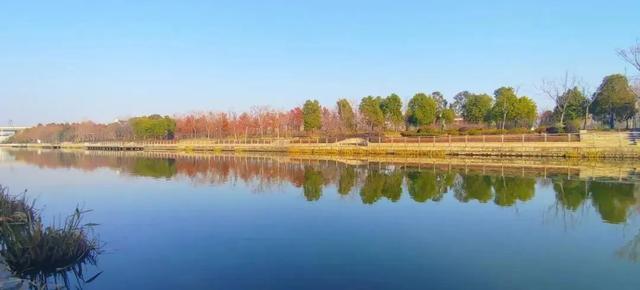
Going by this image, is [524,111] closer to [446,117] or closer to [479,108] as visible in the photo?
[479,108]

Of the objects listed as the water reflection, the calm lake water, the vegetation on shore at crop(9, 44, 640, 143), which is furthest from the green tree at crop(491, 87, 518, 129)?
the calm lake water

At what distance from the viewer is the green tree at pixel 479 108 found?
44688 mm

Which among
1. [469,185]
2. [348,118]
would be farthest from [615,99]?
[469,185]

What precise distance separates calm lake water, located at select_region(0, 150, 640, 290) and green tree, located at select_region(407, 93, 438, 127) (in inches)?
1123

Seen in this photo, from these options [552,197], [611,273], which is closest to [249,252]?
[611,273]

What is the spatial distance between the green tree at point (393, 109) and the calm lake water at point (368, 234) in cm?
3071

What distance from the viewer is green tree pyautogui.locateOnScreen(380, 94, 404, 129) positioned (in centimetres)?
4888

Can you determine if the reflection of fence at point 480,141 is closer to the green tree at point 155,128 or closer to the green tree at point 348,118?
the green tree at point 348,118

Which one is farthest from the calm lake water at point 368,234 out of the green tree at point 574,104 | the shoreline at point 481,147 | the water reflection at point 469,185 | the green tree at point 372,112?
the green tree at point 372,112

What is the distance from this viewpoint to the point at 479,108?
4500 cm

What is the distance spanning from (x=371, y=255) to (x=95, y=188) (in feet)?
47.3

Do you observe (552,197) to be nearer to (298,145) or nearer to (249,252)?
(249,252)

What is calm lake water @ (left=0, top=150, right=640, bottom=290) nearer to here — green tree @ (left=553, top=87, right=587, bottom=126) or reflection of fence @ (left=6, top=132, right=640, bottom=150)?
reflection of fence @ (left=6, top=132, right=640, bottom=150)

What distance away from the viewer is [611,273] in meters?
6.79
